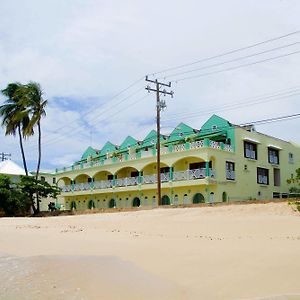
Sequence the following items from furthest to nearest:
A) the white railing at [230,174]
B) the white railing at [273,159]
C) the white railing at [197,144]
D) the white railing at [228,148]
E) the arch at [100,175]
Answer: the arch at [100,175] < the white railing at [273,159] < the white railing at [228,148] < the white railing at [230,174] < the white railing at [197,144]

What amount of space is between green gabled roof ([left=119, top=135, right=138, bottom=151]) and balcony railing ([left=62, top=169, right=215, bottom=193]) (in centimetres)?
475

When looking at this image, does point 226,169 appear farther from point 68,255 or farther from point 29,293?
point 29,293

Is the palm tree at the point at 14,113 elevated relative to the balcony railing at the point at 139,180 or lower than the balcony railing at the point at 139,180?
elevated

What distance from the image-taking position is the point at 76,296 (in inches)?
285

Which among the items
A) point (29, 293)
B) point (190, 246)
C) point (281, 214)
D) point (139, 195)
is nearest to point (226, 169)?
point (139, 195)

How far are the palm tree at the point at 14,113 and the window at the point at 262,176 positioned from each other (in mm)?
21055

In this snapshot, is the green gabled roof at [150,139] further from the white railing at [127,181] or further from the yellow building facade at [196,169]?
the white railing at [127,181]

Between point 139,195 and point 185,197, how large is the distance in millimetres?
5867

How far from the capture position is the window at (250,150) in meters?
38.6

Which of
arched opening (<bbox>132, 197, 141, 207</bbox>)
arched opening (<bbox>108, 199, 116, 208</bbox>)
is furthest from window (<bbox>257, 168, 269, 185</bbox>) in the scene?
arched opening (<bbox>108, 199, 116, 208</bbox>)

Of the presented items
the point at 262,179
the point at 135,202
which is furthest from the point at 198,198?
the point at 135,202

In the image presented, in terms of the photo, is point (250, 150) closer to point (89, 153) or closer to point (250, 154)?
point (250, 154)

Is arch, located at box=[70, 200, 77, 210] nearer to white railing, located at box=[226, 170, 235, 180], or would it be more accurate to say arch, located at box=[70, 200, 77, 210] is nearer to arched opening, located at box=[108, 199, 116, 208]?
arched opening, located at box=[108, 199, 116, 208]

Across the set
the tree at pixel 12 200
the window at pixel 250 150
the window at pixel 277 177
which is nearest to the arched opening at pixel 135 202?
the tree at pixel 12 200
